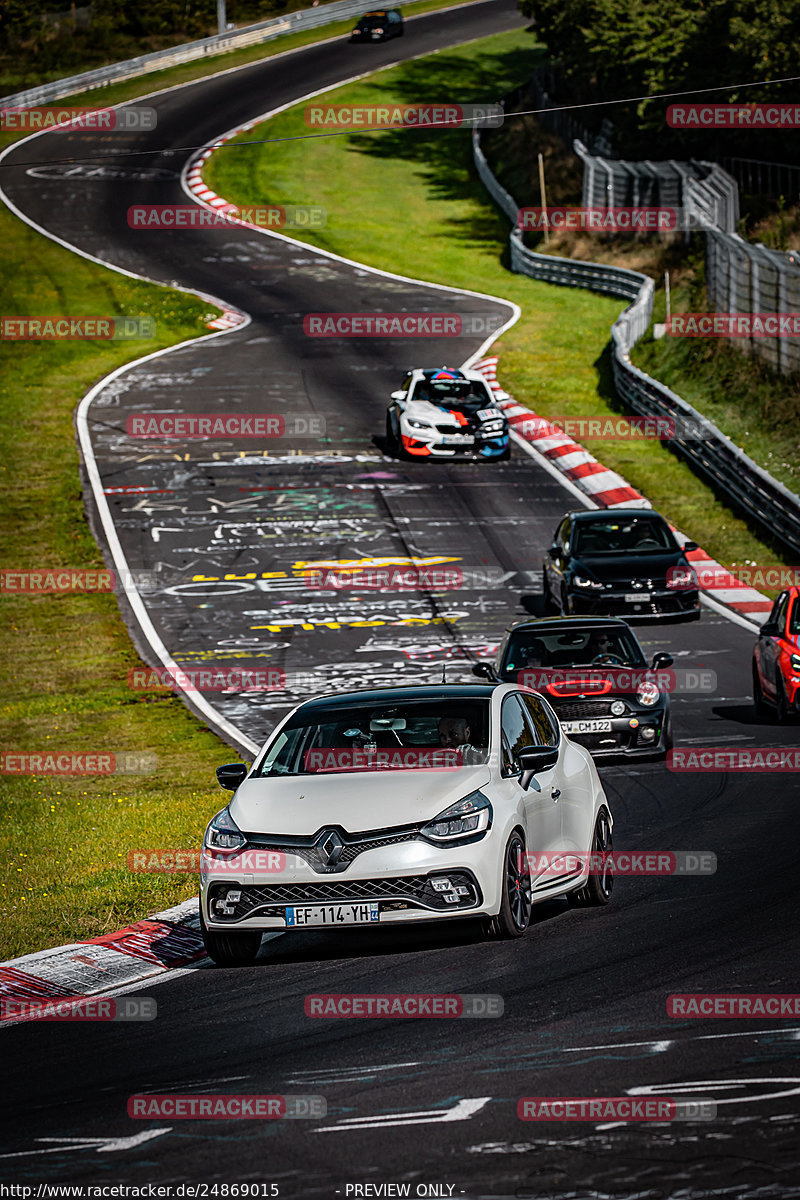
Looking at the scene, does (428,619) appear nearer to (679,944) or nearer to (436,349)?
(679,944)

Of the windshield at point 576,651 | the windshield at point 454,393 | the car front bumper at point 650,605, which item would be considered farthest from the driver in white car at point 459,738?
the windshield at point 454,393

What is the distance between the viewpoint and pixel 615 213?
177 feet

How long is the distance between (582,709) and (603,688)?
0.32 metres

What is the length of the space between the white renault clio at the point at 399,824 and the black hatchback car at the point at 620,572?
1431cm

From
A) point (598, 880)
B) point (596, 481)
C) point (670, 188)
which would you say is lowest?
point (596, 481)

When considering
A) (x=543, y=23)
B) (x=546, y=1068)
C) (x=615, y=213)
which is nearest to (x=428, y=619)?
(x=546, y=1068)

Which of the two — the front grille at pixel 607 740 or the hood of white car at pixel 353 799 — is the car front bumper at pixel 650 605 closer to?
the front grille at pixel 607 740

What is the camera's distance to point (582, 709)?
56.1ft

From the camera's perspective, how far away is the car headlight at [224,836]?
9.38 meters

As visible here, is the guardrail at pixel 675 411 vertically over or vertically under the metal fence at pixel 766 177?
under

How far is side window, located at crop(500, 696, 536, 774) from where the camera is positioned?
33.0 ft

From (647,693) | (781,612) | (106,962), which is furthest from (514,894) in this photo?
(781,612)

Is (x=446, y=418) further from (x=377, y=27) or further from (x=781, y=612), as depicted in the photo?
(x=377, y=27)

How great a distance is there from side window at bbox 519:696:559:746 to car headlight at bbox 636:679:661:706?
5.96 m
